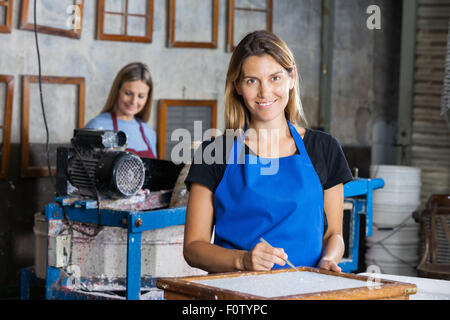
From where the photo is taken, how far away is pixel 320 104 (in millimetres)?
6246

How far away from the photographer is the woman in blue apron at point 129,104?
14.7 feet

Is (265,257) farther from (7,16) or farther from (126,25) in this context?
(126,25)

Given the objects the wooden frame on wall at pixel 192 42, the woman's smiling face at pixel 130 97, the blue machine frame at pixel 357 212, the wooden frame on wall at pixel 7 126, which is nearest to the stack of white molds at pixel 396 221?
the blue machine frame at pixel 357 212

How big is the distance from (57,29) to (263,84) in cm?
326

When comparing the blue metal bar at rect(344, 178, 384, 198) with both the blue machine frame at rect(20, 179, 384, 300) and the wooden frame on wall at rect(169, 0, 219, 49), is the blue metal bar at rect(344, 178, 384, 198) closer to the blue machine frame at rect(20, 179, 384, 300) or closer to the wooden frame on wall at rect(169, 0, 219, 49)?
the blue machine frame at rect(20, 179, 384, 300)

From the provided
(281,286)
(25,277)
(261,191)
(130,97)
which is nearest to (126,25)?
(130,97)

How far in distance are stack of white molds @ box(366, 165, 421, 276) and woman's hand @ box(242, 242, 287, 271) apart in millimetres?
4027

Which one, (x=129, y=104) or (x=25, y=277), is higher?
(x=129, y=104)

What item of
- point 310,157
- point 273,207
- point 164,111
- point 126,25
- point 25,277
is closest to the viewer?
point 273,207

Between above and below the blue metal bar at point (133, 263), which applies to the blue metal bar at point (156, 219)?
above

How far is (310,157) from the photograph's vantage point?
199cm

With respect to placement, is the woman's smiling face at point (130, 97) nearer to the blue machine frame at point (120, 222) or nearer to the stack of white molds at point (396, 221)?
the blue machine frame at point (120, 222)

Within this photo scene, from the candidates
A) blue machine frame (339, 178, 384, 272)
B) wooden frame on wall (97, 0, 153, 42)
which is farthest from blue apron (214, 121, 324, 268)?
wooden frame on wall (97, 0, 153, 42)

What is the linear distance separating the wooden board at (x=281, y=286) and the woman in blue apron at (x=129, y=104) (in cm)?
308
